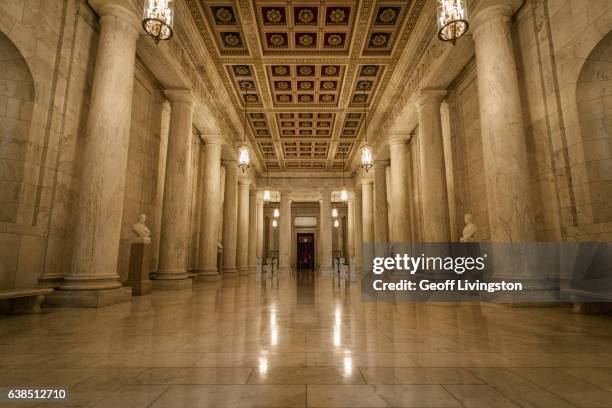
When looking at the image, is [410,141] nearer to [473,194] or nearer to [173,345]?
[473,194]

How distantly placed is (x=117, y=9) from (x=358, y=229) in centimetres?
1862

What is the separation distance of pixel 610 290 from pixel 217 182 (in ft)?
41.2

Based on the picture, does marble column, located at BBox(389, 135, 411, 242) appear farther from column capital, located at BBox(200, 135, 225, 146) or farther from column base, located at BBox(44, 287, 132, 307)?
column base, located at BBox(44, 287, 132, 307)

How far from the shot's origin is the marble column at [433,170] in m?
9.87

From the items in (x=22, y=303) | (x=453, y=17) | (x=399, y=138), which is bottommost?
(x=22, y=303)

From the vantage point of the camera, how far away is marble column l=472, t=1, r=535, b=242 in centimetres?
611

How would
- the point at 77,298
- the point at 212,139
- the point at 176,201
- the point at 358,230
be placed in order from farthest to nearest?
1. the point at 358,230
2. the point at 212,139
3. the point at 176,201
4. the point at 77,298

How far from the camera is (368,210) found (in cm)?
2072

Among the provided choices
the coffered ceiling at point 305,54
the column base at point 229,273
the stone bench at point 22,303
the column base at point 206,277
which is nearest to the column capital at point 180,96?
the coffered ceiling at point 305,54

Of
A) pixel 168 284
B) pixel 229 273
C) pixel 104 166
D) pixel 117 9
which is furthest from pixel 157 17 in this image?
pixel 229 273

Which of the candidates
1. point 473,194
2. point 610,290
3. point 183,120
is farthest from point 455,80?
point 183,120

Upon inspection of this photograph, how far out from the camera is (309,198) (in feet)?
95.9

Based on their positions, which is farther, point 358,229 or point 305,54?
point 358,229

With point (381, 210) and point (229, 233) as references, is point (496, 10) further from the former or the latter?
point (229, 233)
